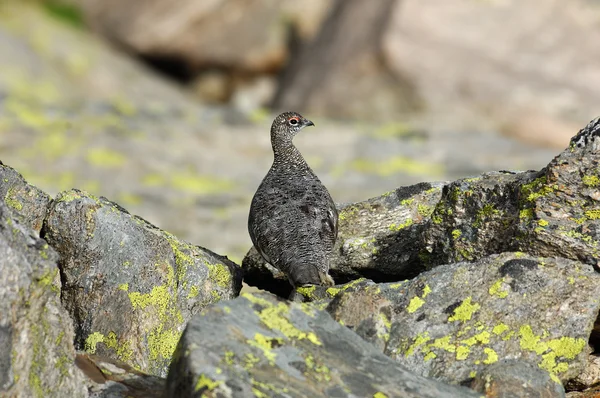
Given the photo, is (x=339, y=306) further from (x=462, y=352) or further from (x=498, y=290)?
(x=498, y=290)

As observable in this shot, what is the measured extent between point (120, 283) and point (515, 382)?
13.1 feet

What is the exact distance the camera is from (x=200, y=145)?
29000mm

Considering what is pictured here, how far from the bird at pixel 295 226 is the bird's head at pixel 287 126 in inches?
58.6

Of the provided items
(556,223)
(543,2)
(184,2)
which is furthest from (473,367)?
(184,2)

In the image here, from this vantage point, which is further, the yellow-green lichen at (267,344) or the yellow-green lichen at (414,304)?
the yellow-green lichen at (414,304)

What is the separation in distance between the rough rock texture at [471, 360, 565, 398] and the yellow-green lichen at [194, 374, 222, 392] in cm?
235

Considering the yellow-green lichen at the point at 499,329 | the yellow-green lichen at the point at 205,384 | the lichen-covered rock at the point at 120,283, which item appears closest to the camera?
the yellow-green lichen at the point at 205,384

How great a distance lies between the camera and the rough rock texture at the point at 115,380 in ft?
24.1

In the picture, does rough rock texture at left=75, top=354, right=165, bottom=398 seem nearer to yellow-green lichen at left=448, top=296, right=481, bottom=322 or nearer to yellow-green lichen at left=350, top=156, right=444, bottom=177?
yellow-green lichen at left=448, top=296, right=481, bottom=322

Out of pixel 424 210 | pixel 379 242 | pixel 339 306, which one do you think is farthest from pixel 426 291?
pixel 424 210

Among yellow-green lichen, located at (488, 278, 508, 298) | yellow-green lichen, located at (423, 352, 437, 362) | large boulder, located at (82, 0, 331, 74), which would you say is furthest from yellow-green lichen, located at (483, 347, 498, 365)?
large boulder, located at (82, 0, 331, 74)

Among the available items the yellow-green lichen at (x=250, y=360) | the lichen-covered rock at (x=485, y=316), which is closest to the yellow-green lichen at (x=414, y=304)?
the lichen-covered rock at (x=485, y=316)

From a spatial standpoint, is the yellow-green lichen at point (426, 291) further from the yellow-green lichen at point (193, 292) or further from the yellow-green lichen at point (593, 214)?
the yellow-green lichen at point (193, 292)

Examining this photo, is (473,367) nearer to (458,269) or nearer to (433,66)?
(458,269)
